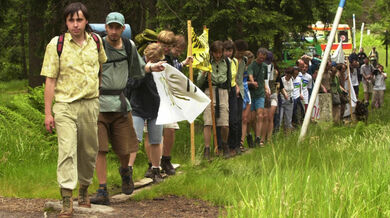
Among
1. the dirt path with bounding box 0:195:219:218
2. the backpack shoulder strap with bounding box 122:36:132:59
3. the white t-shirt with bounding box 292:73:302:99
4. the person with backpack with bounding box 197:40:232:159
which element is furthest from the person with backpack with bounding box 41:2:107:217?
the white t-shirt with bounding box 292:73:302:99

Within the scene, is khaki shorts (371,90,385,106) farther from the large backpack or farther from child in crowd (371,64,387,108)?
the large backpack

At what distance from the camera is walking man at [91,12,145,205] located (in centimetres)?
734

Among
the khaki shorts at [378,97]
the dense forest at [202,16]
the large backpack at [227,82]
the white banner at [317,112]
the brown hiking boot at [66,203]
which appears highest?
the dense forest at [202,16]

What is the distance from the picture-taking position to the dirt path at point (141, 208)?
22.1ft

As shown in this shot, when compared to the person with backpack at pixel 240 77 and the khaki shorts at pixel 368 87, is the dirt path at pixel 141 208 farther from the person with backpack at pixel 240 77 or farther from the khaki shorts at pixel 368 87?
the khaki shorts at pixel 368 87

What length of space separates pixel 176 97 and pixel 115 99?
7.73ft

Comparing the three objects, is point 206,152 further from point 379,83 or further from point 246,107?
point 379,83

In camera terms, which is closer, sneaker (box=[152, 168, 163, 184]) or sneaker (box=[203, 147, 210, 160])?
sneaker (box=[152, 168, 163, 184])

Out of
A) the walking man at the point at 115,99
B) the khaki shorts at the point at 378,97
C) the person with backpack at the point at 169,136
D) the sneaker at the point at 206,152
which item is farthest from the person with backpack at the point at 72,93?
the khaki shorts at the point at 378,97

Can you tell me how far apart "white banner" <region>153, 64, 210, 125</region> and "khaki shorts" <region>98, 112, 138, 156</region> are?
1.18m

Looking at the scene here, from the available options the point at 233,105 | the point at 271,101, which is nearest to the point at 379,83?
the point at 271,101

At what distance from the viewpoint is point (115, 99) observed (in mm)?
7398

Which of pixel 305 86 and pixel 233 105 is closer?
pixel 233 105

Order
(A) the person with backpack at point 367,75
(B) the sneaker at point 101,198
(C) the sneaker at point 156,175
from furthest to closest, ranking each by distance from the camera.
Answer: (A) the person with backpack at point 367,75 → (C) the sneaker at point 156,175 → (B) the sneaker at point 101,198
